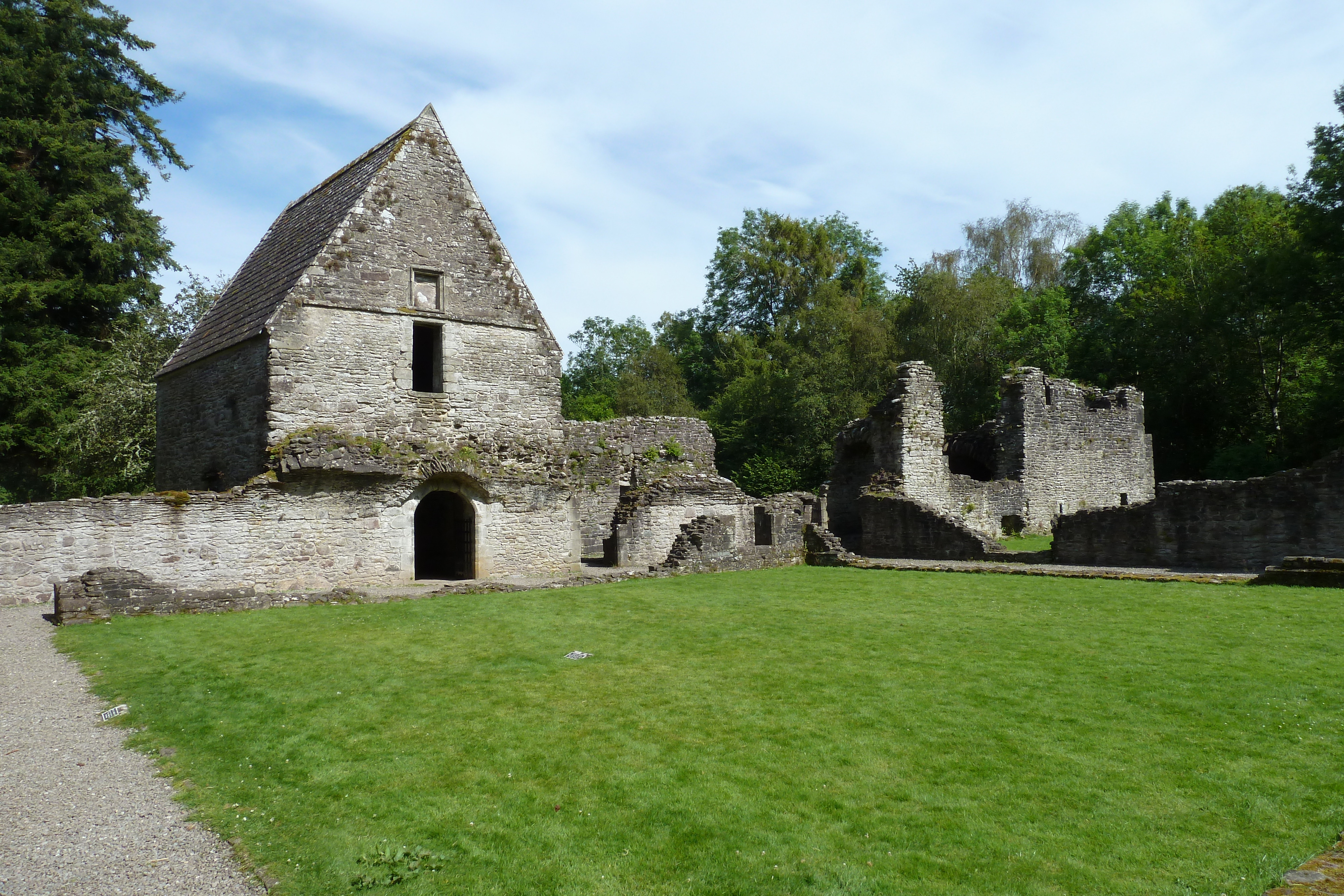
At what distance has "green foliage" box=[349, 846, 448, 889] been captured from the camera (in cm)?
399

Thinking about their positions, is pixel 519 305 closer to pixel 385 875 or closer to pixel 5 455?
pixel 385 875

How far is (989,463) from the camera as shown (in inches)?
1099

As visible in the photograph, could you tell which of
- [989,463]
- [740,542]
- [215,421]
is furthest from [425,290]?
[989,463]

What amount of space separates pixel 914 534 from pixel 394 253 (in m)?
12.9

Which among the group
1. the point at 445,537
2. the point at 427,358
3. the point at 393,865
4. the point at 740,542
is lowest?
the point at 393,865

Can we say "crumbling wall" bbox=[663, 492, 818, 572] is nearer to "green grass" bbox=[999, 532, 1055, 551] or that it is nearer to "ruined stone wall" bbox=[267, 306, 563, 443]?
"ruined stone wall" bbox=[267, 306, 563, 443]

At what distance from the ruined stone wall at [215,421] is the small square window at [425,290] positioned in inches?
111

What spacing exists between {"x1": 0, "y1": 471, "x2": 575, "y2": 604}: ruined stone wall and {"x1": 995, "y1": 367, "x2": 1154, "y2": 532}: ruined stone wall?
607 inches

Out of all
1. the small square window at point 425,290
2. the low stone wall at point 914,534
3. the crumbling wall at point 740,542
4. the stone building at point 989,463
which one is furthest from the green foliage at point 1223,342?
the small square window at point 425,290

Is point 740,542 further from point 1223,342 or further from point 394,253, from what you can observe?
point 1223,342

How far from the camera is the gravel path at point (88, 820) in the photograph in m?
4.11

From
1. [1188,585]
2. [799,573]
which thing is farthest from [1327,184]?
[799,573]

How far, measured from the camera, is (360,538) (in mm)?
15266

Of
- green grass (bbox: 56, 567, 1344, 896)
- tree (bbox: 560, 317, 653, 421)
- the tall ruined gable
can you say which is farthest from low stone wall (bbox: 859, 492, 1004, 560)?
tree (bbox: 560, 317, 653, 421)
